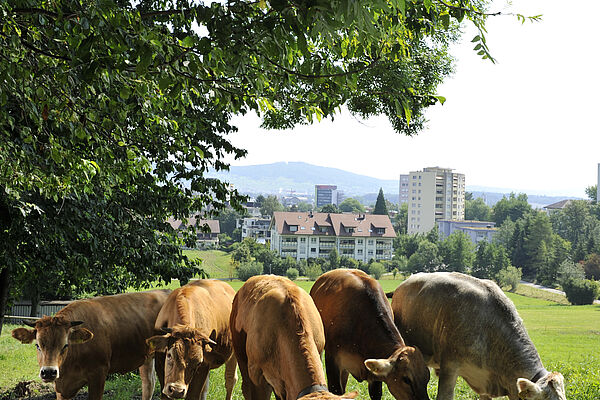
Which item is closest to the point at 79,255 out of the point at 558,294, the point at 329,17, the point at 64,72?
the point at 64,72

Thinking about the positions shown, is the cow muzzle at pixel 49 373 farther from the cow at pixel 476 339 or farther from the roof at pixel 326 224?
the roof at pixel 326 224

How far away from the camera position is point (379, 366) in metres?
4.70

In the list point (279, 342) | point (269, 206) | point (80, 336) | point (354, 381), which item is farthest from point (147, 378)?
point (269, 206)

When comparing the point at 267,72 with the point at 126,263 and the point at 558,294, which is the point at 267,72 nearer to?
the point at 126,263

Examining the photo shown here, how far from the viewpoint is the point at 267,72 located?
13.0 feet

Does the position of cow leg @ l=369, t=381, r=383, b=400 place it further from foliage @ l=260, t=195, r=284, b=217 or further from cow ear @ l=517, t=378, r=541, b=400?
foliage @ l=260, t=195, r=284, b=217

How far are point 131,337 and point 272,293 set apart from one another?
2.48 m

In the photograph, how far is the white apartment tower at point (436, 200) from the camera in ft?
438

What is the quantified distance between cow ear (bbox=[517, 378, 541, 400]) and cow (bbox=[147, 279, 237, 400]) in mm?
2748

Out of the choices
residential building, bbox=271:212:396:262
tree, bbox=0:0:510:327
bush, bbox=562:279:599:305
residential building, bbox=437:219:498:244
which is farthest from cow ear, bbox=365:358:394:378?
residential building, bbox=437:219:498:244

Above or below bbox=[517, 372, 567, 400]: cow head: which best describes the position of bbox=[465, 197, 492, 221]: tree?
above

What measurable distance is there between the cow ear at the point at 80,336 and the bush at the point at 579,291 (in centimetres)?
6198

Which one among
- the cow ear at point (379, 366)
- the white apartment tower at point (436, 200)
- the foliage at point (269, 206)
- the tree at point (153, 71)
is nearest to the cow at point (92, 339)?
the tree at point (153, 71)

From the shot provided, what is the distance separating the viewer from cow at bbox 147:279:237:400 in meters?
4.93
